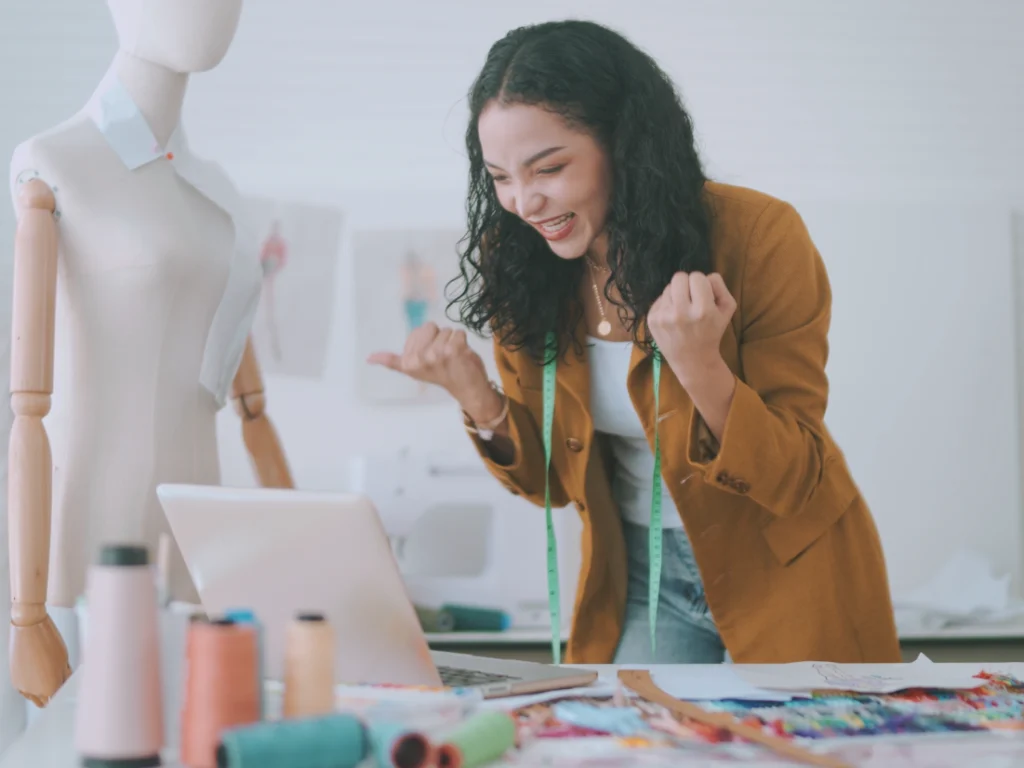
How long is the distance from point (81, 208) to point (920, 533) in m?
2.35

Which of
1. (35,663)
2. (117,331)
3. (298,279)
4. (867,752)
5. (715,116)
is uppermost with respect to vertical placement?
(715,116)

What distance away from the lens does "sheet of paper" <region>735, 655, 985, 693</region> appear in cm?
123

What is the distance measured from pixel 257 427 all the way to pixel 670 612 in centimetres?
90

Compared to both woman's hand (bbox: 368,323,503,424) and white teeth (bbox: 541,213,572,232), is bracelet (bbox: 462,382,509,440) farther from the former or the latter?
white teeth (bbox: 541,213,572,232)

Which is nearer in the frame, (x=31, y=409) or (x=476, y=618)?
(x=31, y=409)

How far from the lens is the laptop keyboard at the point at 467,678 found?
1.22m

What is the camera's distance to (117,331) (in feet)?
5.66

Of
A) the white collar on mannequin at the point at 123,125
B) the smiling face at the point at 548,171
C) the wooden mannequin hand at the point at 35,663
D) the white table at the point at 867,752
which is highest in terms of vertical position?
the white collar on mannequin at the point at 123,125

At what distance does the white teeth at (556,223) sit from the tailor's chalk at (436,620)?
5.27ft

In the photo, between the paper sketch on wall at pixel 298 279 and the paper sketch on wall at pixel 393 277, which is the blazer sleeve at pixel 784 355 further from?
the paper sketch on wall at pixel 298 279

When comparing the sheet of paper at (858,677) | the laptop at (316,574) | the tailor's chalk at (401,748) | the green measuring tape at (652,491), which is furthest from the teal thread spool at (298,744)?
the green measuring tape at (652,491)

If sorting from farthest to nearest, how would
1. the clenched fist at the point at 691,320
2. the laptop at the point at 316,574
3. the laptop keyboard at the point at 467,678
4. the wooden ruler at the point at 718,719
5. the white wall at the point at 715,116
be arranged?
the white wall at the point at 715,116 < the clenched fist at the point at 691,320 < the laptop keyboard at the point at 467,678 < the laptop at the point at 316,574 < the wooden ruler at the point at 718,719

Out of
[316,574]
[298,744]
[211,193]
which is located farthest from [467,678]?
[211,193]

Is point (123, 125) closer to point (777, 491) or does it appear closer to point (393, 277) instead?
point (777, 491)
